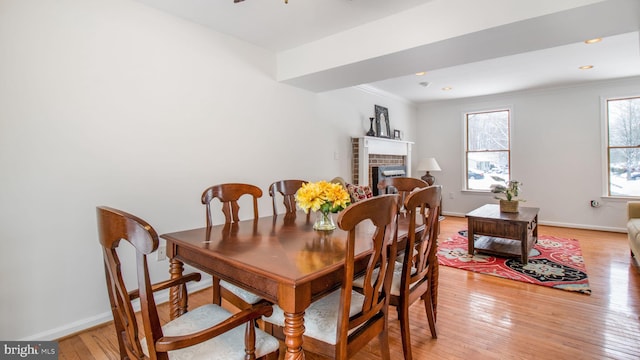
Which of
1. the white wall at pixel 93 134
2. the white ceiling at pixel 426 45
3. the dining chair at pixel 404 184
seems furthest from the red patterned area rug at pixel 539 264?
the white wall at pixel 93 134

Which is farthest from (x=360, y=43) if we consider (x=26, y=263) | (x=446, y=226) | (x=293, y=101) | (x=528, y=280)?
(x=446, y=226)

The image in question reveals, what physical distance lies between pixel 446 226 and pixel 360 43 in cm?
374

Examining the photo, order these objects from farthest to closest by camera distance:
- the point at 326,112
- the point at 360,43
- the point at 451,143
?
the point at 451,143 < the point at 326,112 < the point at 360,43

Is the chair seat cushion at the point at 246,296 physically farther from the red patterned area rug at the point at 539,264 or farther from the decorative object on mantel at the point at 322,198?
the red patterned area rug at the point at 539,264

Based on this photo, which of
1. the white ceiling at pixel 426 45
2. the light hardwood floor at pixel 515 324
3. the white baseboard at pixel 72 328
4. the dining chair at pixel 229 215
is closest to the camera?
the dining chair at pixel 229 215

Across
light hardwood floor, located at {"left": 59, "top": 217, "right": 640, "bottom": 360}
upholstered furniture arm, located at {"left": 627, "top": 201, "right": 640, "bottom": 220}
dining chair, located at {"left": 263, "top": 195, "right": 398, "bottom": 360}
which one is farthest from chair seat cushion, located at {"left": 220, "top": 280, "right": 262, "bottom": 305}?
upholstered furniture arm, located at {"left": 627, "top": 201, "right": 640, "bottom": 220}

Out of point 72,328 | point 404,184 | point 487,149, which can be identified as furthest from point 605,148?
point 72,328

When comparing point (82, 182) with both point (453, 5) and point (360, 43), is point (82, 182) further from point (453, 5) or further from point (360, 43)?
point (453, 5)

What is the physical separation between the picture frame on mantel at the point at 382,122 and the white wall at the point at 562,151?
1.77m

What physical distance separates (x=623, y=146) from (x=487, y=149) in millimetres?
1898

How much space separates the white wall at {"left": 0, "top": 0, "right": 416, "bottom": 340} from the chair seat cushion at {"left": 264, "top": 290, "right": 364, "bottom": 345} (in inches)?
61.9

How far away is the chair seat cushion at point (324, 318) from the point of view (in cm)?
127

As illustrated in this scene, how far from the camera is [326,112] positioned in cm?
420

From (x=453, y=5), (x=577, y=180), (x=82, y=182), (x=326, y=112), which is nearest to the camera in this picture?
(x=82, y=182)
